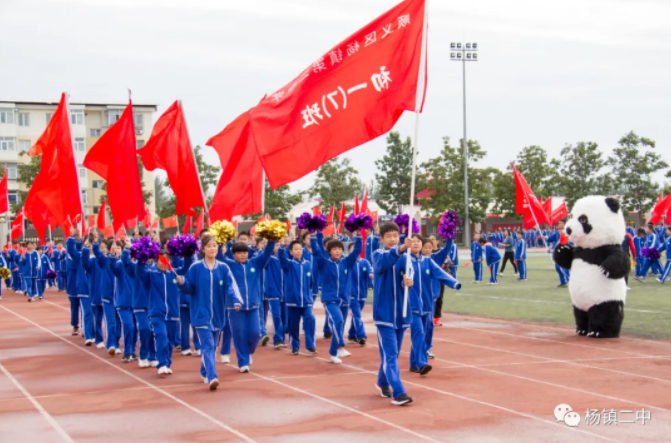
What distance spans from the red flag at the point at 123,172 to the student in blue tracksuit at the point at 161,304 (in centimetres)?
241

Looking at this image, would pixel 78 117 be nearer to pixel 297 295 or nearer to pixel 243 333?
pixel 297 295

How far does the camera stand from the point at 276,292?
45.1ft

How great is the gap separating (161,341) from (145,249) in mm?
1232

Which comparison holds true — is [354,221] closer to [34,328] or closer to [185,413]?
[185,413]

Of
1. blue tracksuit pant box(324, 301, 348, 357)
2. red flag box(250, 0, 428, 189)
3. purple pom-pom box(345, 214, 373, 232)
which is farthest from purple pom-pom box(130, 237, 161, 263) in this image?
purple pom-pom box(345, 214, 373, 232)

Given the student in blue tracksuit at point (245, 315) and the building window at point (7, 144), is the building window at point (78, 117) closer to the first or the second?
the building window at point (7, 144)

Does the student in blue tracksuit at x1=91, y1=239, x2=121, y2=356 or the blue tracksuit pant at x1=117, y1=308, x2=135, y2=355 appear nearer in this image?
the blue tracksuit pant at x1=117, y1=308, x2=135, y2=355

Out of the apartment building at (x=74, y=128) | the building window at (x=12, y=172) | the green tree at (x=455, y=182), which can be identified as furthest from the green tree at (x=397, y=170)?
the building window at (x=12, y=172)

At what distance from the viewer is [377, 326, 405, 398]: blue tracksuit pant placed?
830cm

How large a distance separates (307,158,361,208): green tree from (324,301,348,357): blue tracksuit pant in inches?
1476

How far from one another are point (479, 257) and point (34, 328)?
15.1m

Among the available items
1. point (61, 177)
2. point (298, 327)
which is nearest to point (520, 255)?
point (298, 327)

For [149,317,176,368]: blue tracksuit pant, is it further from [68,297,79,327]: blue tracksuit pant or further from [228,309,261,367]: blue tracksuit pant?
[68,297,79,327]: blue tracksuit pant

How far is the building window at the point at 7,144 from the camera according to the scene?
63.8 m
